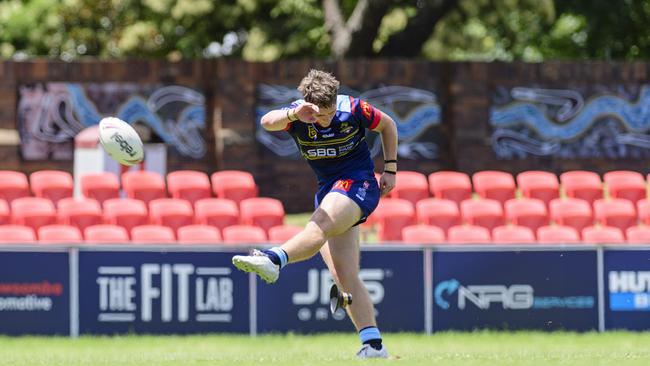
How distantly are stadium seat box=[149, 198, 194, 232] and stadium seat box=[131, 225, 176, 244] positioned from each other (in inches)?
42.3

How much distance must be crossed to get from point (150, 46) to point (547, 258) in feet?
63.2

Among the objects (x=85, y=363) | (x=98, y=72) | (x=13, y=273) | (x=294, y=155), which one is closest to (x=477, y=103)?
(x=294, y=155)

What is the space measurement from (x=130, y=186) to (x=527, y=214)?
5.78 m

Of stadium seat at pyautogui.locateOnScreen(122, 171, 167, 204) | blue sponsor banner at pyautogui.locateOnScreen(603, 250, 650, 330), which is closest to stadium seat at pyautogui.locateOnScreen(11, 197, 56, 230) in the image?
stadium seat at pyautogui.locateOnScreen(122, 171, 167, 204)

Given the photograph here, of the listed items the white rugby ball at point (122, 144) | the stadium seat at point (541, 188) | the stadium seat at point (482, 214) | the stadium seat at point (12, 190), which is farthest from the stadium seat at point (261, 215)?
the white rugby ball at point (122, 144)

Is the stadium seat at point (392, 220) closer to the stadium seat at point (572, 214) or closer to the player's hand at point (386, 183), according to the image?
the stadium seat at point (572, 214)

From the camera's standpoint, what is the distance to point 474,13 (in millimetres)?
26891

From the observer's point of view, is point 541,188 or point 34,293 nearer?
point 34,293

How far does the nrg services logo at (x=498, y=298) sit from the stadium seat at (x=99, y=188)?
5992 mm

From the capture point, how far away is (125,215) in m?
16.5

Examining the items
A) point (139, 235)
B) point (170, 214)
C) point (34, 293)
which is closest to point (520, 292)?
point (139, 235)

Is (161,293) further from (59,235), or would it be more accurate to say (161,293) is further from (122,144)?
(122,144)

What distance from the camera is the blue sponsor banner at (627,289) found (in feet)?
46.8

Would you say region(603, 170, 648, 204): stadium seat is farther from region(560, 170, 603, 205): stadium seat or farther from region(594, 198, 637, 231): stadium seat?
region(594, 198, 637, 231): stadium seat
